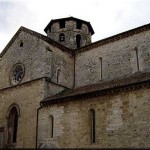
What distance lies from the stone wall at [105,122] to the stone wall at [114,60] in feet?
12.5

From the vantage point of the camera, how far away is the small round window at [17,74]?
2034 cm

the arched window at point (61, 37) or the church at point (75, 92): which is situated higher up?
the arched window at point (61, 37)


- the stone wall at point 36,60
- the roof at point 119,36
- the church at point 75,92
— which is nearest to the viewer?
the church at point 75,92

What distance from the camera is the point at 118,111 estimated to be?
45.6ft

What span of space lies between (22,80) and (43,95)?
9.53 ft

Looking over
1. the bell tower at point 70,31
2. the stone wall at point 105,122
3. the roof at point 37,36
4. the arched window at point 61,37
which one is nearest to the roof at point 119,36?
the roof at point 37,36

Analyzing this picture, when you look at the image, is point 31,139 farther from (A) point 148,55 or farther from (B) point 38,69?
(A) point 148,55

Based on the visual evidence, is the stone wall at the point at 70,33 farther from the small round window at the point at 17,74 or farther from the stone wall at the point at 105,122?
the stone wall at the point at 105,122

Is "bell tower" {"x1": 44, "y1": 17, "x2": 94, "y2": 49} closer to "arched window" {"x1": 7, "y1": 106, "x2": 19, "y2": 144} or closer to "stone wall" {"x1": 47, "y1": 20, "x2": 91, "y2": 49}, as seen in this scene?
"stone wall" {"x1": 47, "y1": 20, "x2": 91, "y2": 49}

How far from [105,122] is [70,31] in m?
12.6

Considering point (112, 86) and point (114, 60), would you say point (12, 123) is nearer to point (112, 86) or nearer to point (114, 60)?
point (114, 60)

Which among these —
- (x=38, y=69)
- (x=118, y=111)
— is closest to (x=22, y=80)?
(x=38, y=69)

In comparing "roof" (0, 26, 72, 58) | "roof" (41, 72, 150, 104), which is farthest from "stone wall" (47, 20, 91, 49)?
"roof" (41, 72, 150, 104)

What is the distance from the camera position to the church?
13.6 meters
